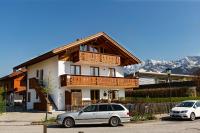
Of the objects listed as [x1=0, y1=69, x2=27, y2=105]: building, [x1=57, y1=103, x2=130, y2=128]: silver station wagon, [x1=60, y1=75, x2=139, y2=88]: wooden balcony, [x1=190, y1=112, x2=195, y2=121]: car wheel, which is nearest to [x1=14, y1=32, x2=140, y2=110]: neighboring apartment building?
[x1=60, y1=75, x2=139, y2=88]: wooden balcony

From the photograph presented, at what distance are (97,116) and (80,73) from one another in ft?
53.9

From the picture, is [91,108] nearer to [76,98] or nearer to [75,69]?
[76,98]

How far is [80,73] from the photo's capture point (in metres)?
39.7

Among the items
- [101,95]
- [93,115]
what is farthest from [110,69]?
[93,115]

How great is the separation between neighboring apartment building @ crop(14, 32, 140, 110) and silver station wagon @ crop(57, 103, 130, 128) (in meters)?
12.8

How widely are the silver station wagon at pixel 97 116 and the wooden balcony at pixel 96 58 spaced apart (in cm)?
1442

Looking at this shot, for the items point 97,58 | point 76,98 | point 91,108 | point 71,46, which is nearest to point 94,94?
point 76,98

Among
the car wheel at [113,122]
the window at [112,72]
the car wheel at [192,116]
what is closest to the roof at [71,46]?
the window at [112,72]

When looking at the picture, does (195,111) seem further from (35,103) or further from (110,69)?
(35,103)

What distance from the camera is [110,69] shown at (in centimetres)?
4338

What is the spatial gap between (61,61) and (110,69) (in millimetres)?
7980

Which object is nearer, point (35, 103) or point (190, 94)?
point (35, 103)

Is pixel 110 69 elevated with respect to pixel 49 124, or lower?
elevated

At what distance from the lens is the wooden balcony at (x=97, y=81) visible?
1432 inches
